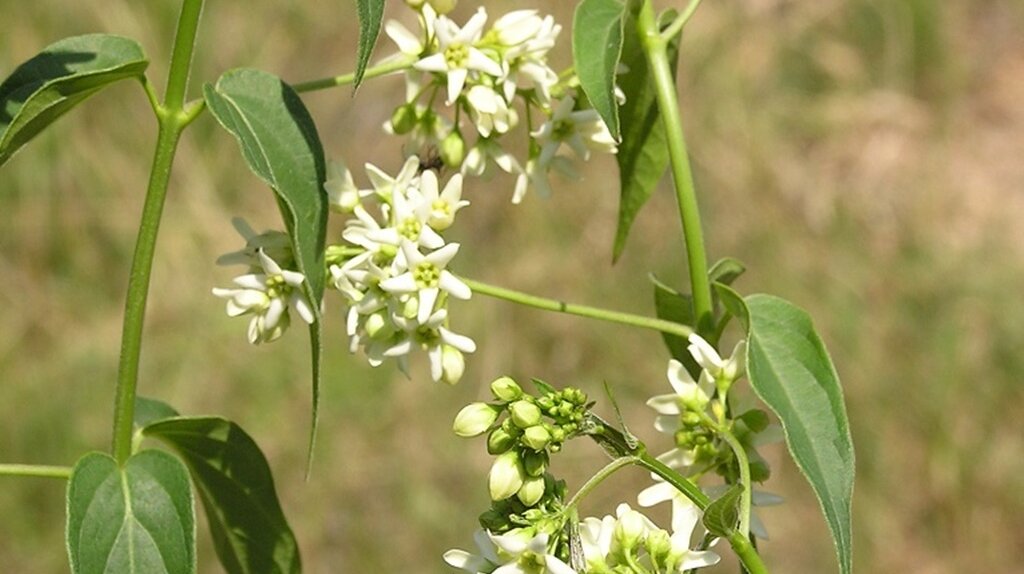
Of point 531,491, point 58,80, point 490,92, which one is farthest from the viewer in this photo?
point 490,92

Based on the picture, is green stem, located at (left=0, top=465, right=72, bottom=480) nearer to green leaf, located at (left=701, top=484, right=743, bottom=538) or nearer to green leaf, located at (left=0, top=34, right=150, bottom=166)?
green leaf, located at (left=0, top=34, right=150, bottom=166)

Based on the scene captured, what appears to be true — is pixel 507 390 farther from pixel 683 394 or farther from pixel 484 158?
pixel 484 158

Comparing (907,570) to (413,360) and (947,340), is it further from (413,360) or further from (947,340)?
(413,360)

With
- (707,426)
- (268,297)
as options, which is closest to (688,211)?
(707,426)

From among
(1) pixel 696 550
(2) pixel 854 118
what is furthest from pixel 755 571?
(2) pixel 854 118

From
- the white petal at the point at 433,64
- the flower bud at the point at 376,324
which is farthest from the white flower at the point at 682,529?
the white petal at the point at 433,64

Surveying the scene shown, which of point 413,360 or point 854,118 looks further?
point 854,118
